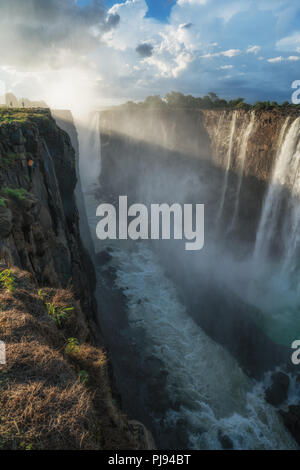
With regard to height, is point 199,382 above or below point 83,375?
below

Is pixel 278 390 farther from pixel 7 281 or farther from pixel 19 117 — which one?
pixel 19 117

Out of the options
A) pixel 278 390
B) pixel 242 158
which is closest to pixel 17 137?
pixel 278 390

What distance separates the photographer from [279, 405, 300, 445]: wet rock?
45.6 feet

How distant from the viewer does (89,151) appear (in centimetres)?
7531

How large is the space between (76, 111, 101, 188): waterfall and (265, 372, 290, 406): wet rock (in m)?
59.1

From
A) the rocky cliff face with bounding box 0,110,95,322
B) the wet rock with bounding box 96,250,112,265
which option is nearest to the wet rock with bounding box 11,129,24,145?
the rocky cliff face with bounding box 0,110,95,322

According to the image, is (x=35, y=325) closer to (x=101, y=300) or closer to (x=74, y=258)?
(x=74, y=258)

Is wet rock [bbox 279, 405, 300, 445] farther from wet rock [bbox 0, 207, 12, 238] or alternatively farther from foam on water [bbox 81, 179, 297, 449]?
wet rock [bbox 0, 207, 12, 238]

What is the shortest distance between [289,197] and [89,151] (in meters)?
66.0

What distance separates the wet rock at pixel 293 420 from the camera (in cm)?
1389

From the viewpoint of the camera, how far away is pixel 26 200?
878 cm

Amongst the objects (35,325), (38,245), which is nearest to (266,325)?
(38,245)

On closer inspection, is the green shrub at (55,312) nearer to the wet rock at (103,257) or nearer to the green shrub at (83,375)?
the green shrub at (83,375)
